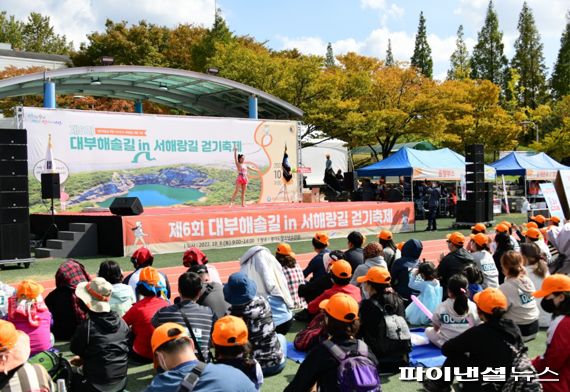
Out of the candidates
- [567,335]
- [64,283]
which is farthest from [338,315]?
[64,283]

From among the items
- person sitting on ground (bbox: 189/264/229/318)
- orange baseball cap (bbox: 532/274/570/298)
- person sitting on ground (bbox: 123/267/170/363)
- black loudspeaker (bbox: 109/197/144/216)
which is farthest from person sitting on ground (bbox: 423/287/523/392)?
black loudspeaker (bbox: 109/197/144/216)

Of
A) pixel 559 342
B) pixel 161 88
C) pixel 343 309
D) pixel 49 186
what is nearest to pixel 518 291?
pixel 559 342

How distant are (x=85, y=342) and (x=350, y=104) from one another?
27.6m

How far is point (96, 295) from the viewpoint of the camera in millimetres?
4418

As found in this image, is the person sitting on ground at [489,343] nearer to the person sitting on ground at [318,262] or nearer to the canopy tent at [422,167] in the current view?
the person sitting on ground at [318,262]

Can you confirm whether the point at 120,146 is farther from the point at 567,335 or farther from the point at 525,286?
the point at 567,335

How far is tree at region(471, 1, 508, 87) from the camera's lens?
186 ft

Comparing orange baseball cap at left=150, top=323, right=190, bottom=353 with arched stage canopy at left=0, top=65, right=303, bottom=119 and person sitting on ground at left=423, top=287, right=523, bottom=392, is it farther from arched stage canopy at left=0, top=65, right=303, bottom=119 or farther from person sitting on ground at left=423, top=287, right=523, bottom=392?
arched stage canopy at left=0, top=65, right=303, bottom=119

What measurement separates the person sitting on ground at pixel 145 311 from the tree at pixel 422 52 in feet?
191

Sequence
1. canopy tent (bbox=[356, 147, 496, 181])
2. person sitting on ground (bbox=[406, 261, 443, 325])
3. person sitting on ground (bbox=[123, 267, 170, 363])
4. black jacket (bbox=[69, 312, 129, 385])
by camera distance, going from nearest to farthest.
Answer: black jacket (bbox=[69, 312, 129, 385]) < person sitting on ground (bbox=[123, 267, 170, 363]) < person sitting on ground (bbox=[406, 261, 443, 325]) < canopy tent (bbox=[356, 147, 496, 181])

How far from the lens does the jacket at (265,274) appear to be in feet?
20.3

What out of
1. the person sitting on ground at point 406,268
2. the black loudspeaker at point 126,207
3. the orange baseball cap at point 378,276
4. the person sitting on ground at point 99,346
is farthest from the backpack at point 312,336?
the black loudspeaker at point 126,207

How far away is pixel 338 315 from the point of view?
10.9 feet

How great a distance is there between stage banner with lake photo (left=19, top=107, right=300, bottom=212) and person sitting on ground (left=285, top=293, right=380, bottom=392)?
14.7 meters
